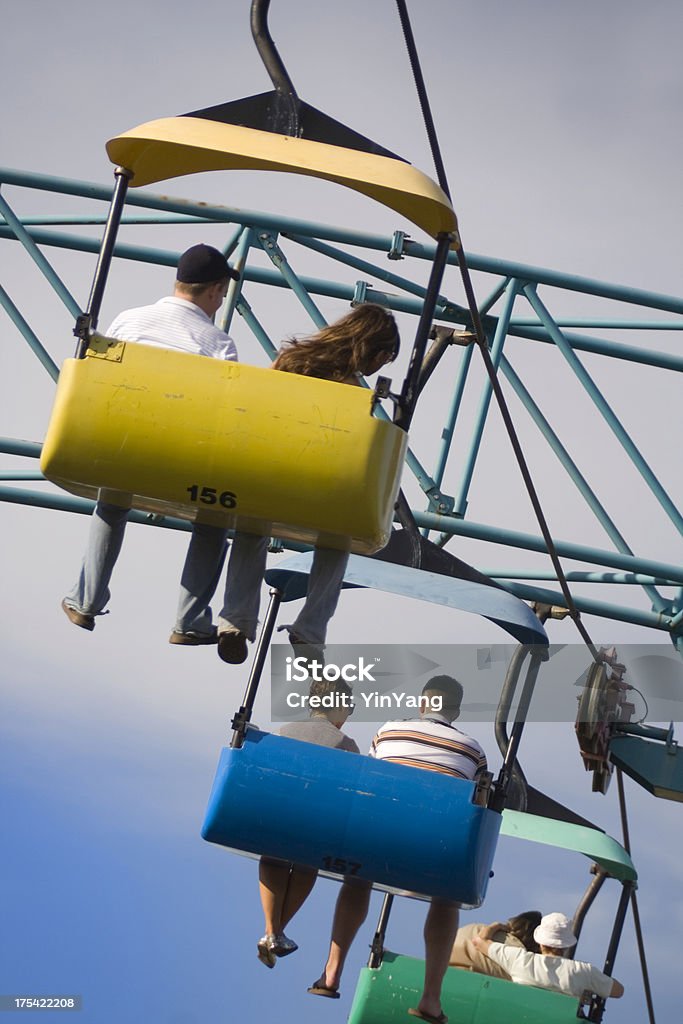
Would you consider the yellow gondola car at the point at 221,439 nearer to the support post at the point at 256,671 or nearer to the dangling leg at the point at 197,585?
the dangling leg at the point at 197,585

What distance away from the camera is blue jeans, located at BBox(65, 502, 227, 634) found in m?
7.27

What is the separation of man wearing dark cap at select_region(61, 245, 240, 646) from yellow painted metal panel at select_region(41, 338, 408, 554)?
35cm

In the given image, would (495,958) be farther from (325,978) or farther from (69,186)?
(69,186)

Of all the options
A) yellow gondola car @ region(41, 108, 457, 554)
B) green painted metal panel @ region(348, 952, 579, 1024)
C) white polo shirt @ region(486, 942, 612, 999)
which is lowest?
green painted metal panel @ region(348, 952, 579, 1024)

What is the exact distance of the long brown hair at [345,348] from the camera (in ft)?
23.3

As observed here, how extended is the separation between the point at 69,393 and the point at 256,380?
655mm

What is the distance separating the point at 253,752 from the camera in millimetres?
7641

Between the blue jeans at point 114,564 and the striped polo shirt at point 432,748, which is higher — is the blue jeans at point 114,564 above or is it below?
above

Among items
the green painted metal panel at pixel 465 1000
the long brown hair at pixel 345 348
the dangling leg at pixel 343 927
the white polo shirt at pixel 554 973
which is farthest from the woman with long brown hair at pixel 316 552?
the white polo shirt at pixel 554 973

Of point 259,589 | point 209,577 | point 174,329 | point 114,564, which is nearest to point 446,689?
point 259,589

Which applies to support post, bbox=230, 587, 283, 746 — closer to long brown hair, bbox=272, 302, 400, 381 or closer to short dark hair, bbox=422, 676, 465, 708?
short dark hair, bbox=422, 676, 465, 708

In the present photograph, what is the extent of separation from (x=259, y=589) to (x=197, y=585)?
239mm

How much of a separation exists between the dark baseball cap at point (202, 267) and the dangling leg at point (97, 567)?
92cm

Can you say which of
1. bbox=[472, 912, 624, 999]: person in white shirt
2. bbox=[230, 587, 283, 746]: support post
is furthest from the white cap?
bbox=[230, 587, 283, 746]: support post
